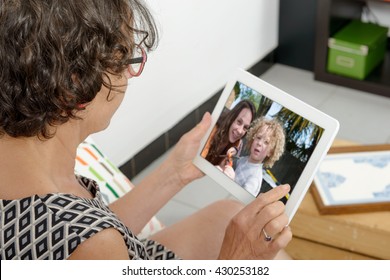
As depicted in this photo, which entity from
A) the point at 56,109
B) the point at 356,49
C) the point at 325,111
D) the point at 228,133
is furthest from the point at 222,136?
the point at 356,49

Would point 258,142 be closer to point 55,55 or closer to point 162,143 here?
point 55,55

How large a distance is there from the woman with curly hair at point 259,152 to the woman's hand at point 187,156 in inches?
4.7

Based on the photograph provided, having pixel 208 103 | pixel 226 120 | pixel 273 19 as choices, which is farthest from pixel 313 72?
pixel 226 120

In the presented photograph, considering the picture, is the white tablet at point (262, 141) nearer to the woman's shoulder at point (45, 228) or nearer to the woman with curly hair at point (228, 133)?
the woman with curly hair at point (228, 133)

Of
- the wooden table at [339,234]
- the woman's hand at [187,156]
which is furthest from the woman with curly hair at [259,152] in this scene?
the wooden table at [339,234]

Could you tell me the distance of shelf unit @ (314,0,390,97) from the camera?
2.95 meters

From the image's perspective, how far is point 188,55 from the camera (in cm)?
261

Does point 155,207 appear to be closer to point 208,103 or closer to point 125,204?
point 125,204

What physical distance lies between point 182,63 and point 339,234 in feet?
3.54

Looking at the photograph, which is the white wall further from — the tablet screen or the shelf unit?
the tablet screen

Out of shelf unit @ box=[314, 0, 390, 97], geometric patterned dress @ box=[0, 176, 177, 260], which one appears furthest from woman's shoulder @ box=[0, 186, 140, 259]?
shelf unit @ box=[314, 0, 390, 97]

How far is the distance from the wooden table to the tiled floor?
0.63 meters

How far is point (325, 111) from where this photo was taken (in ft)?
9.42
